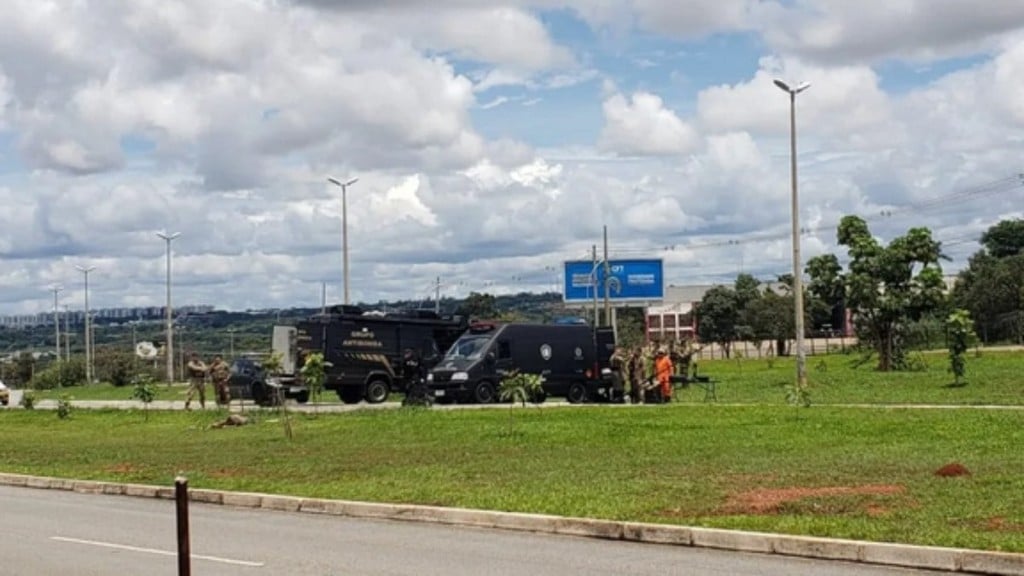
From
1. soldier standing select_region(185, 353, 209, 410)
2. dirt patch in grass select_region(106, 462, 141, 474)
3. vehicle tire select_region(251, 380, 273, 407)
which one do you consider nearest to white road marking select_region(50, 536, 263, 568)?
dirt patch in grass select_region(106, 462, 141, 474)

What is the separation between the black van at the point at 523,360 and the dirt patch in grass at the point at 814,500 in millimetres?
20614

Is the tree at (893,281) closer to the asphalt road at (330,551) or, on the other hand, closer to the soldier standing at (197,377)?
the soldier standing at (197,377)

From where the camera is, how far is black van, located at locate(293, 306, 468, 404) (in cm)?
3916

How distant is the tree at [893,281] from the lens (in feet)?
152

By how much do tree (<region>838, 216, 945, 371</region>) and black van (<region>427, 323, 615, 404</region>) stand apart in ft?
42.4

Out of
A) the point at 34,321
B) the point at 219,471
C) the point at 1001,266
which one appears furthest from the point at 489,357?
the point at 34,321

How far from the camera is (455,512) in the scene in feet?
49.2

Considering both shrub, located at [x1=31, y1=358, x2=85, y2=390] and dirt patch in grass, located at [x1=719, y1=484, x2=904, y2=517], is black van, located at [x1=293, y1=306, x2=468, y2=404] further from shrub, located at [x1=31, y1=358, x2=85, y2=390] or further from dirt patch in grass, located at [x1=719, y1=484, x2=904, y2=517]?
shrub, located at [x1=31, y1=358, x2=85, y2=390]

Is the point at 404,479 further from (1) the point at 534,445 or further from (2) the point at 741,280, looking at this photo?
(2) the point at 741,280

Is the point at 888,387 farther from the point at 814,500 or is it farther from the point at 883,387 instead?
Result: the point at 814,500

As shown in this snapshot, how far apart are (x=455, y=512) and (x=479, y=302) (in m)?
86.6

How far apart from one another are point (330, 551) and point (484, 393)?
22.7 m

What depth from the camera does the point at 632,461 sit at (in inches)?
765

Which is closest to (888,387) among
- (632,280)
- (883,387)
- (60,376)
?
(883,387)
